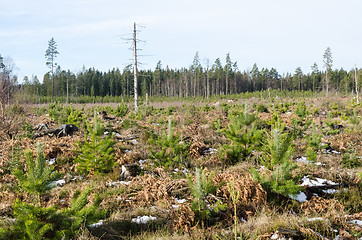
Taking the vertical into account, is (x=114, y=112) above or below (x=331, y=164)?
above

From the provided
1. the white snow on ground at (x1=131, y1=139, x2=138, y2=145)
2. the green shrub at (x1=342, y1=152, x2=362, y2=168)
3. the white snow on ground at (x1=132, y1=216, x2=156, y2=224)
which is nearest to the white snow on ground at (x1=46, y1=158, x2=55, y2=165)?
the white snow on ground at (x1=131, y1=139, x2=138, y2=145)

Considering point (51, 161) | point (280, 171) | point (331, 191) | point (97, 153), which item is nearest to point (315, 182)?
point (331, 191)

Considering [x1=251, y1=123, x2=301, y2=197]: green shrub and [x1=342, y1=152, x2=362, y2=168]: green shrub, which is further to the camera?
[x1=342, y1=152, x2=362, y2=168]: green shrub

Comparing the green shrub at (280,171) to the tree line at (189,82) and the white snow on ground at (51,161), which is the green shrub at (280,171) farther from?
the tree line at (189,82)

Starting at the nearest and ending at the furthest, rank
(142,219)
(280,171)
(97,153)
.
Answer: (142,219), (280,171), (97,153)

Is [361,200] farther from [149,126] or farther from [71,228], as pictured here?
[149,126]

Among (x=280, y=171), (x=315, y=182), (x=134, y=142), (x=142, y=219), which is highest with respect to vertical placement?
(x=280, y=171)

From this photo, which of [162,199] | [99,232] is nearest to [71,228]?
[99,232]

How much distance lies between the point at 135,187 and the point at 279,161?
9.01 feet

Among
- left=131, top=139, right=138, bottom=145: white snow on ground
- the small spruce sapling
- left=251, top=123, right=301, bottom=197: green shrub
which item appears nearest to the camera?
the small spruce sapling

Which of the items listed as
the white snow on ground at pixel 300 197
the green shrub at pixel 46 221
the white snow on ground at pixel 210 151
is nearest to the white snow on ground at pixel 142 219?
the green shrub at pixel 46 221

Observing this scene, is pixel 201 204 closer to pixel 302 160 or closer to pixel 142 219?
pixel 142 219

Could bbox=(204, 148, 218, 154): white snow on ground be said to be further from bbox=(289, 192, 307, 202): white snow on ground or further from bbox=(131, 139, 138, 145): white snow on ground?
bbox=(289, 192, 307, 202): white snow on ground

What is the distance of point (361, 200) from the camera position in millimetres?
4164
